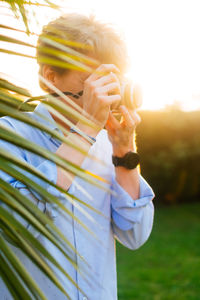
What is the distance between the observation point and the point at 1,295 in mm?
1203

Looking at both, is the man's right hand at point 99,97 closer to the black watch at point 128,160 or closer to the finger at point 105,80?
the finger at point 105,80

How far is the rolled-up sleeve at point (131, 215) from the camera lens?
142 cm

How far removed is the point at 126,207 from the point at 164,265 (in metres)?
3.87

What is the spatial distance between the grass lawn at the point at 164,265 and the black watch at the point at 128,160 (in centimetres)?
294

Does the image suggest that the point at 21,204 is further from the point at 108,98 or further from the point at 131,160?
the point at 131,160

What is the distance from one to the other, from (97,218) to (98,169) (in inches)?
6.9

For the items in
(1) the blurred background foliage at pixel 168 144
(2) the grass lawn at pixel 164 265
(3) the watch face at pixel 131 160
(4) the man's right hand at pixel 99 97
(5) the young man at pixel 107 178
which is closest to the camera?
(4) the man's right hand at pixel 99 97

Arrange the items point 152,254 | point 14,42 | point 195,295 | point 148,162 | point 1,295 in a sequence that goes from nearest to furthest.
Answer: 1. point 14,42
2. point 1,295
3. point 195,295
4. point 152,254
5. point 148,162

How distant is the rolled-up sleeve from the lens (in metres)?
1.42

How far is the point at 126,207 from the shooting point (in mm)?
1417

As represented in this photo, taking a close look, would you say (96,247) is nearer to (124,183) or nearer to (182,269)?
(124,183)

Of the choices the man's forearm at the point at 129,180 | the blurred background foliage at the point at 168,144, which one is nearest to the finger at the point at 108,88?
the man's forearm at the point at 129,180

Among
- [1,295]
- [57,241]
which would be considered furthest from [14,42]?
[1,295]

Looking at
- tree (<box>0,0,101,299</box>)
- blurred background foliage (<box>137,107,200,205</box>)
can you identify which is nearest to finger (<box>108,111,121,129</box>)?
tree (<box>0,0,101,299</box>)
